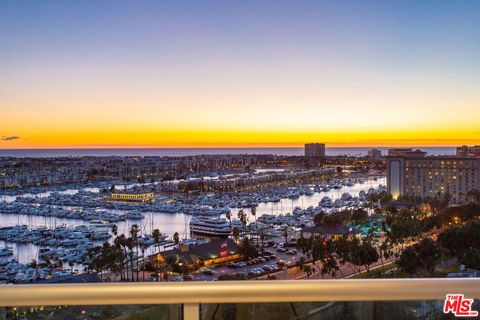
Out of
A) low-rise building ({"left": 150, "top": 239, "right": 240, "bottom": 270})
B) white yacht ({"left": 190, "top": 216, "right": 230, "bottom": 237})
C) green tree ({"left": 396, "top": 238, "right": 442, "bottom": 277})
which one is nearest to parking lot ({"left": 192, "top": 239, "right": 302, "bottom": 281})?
low-rise building ({"left": 150, "top": 239, "right": 240, "bottom": 270})

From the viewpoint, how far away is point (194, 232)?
1518 cm

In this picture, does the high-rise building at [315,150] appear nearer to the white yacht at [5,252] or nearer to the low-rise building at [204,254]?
the low-rise building at [204,254]

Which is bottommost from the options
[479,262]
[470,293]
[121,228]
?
[121,228]

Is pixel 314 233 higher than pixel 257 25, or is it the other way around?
pixel 257 25

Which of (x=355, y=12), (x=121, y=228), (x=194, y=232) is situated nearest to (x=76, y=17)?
(x=355, y=12)

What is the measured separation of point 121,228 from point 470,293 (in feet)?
54.0

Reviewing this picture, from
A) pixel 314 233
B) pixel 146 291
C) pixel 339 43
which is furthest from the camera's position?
pixel 314 233

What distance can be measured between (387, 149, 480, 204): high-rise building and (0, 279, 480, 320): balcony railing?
23.7 m

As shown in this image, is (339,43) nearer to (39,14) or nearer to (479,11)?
(479,11)

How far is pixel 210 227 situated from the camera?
1506cm

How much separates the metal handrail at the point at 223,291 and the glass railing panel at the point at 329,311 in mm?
24

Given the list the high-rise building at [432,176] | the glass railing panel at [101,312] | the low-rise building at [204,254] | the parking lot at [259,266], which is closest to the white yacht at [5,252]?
the low-rise building at [204,254]

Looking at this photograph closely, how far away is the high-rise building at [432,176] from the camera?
2269cm

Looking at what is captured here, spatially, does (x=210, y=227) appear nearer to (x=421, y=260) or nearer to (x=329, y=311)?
(x=421, y=260)
